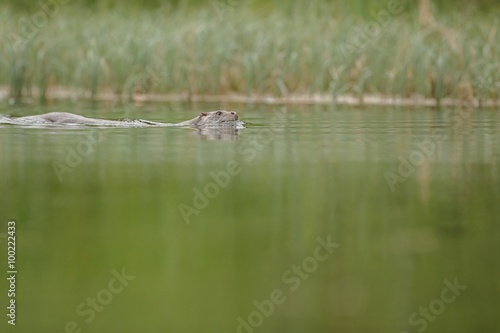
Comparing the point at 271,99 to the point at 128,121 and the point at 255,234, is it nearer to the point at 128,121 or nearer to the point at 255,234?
the point at 128,121

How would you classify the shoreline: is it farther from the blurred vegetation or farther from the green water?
the green water

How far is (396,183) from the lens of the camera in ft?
26.5

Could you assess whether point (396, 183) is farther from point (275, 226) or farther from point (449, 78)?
point (449, 78)

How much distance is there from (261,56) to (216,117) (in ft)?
15.9

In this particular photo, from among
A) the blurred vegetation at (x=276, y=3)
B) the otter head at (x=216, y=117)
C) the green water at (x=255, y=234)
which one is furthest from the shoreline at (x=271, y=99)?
the green water at (x=255, y=234)

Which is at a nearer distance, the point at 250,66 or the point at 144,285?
the point at 144,285

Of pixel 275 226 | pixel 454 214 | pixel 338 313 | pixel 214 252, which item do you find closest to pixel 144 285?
pixel 214 252

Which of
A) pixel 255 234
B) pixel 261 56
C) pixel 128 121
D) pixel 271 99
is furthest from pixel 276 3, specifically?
pixel 255 234

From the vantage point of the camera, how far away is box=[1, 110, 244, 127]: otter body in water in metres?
13.1

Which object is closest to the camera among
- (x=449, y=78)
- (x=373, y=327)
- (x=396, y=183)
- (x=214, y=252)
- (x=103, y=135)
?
(x=373, y=327)

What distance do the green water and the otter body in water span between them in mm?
2016

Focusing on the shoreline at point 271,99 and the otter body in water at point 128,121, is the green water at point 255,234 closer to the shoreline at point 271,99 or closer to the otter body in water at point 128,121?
the otter body in water at point 128,121

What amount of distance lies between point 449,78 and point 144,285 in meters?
12.4

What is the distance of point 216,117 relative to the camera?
13.2 meters
